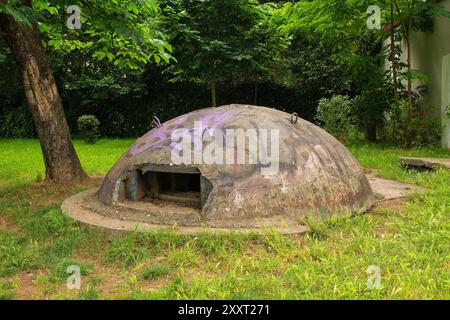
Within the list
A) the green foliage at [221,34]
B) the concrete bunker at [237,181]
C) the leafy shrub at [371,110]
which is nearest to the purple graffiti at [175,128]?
the concrete bunker at [237,181]

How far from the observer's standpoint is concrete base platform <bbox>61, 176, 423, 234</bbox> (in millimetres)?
4801

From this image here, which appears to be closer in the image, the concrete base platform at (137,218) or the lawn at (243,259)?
the lawn at (243,259)

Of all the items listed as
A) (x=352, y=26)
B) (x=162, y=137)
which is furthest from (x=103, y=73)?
(x=162, y=137)

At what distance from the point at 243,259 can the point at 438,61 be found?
30.1ft

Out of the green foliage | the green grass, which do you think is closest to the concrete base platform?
the green grass

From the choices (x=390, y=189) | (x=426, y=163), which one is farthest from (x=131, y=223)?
(x=426, y=163)

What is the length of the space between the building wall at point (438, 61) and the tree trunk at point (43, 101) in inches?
321

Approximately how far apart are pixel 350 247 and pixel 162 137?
101 inches

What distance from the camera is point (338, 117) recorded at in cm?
1373

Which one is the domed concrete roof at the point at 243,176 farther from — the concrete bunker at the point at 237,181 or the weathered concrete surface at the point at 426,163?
the weathered concrete surface at the point at 426,163

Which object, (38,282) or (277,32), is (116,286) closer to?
(38,282)

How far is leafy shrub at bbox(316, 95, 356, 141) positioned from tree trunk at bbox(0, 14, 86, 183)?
7965mm

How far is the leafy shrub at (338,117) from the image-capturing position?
44.3 ft

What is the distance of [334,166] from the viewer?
557 centimetres
